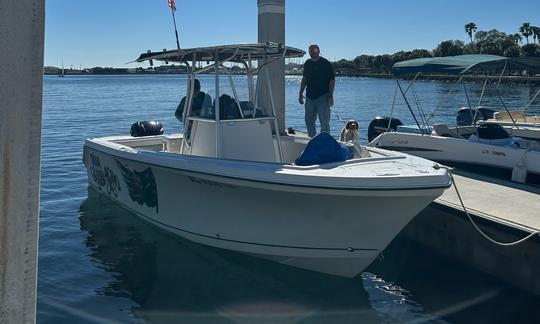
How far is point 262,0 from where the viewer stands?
1028 centimetres

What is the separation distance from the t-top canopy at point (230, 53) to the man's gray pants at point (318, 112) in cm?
158

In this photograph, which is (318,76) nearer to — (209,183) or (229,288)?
(209,183)

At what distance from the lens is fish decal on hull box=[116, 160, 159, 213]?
7.45 metres

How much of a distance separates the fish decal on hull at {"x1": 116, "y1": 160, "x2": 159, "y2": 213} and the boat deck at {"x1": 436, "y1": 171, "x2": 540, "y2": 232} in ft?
12.6

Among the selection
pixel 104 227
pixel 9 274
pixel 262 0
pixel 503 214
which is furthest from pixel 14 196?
pixel 262 0

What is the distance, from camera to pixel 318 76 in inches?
359

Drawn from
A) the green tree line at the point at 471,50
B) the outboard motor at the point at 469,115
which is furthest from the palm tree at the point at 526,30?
the outboard motor at the point at 469,115

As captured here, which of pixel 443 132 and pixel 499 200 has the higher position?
pixel 443 132

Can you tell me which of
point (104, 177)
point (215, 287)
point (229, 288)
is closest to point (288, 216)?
point (229, 288)

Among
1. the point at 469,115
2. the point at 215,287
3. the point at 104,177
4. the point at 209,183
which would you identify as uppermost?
the point at 469,115

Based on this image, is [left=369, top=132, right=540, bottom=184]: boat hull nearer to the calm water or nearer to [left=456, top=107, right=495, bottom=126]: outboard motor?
the calm water

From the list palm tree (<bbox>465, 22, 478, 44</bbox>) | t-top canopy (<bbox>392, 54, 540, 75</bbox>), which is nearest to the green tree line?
palm tree (<bbox>465, 22, 478, 44</bbox>)

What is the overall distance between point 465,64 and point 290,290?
550 centimetres

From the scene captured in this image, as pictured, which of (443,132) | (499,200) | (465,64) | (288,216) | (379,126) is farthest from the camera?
(379,126)
